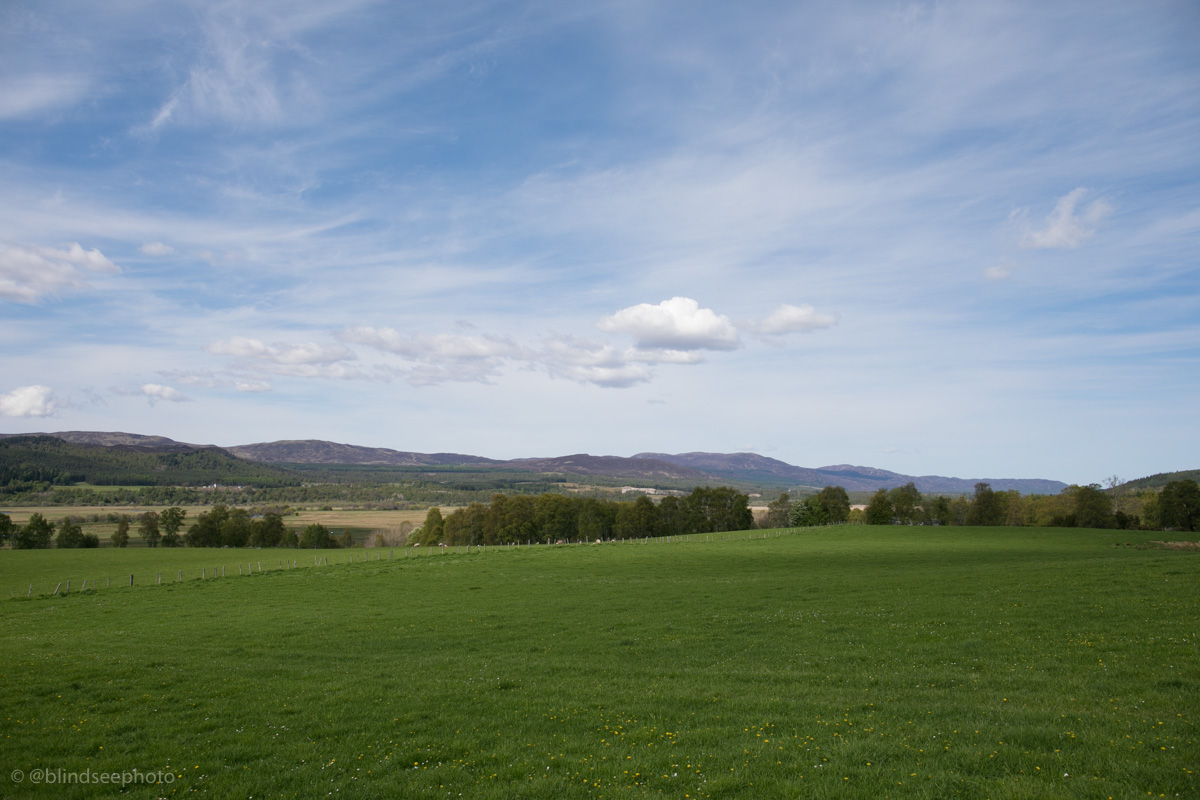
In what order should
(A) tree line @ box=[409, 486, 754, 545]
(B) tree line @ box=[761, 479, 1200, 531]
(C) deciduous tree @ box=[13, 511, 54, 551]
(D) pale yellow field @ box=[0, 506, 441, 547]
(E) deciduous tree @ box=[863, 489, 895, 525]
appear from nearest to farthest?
(B) tree line @ box=[761, 479, 1200, 531], (C) deciduous tree @ box=[13, 511, 54, 551], (E) deciduous tree @ box=[863, 489, 895, 525], (A) tree line @ box=[409, 486, 754, 545], (D) pale yellow field @ box=[0, 506, 441, 547]

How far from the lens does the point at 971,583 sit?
1140 inches

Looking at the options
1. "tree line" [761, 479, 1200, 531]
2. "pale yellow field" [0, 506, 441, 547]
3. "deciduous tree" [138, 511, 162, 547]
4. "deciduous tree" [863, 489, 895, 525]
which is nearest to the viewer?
"tree line" [761, 479, 1200, 531]

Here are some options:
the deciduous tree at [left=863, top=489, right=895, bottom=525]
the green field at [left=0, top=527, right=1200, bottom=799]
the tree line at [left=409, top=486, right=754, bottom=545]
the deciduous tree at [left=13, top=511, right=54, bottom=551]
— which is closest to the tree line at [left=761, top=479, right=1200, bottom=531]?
the deciduous tree at [left=863, top=489, right=895, bottom=525]

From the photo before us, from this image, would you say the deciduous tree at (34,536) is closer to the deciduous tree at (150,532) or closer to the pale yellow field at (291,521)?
the pale yellow field at (291,521)

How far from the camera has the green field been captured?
872 centimetres

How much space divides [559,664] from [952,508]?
125 meters

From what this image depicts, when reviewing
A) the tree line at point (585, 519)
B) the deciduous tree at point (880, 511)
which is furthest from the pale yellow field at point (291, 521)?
the deciduous tree at point (880, 511)

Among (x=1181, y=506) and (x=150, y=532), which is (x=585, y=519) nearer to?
(x=150, y=532)

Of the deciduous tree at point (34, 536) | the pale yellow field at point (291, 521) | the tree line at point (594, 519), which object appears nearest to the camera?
the deciduous tree at point (34, 536)

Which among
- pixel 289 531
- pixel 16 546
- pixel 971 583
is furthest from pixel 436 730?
pixel 16 546

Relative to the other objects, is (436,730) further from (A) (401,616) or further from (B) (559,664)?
(A) (401,616)

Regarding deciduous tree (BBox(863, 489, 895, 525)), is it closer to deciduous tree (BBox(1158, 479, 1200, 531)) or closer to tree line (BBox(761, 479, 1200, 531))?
tree line (BBox(761, 479, 1200, 531))

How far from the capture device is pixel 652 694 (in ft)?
44.1

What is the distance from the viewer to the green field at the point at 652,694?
28.6ft
